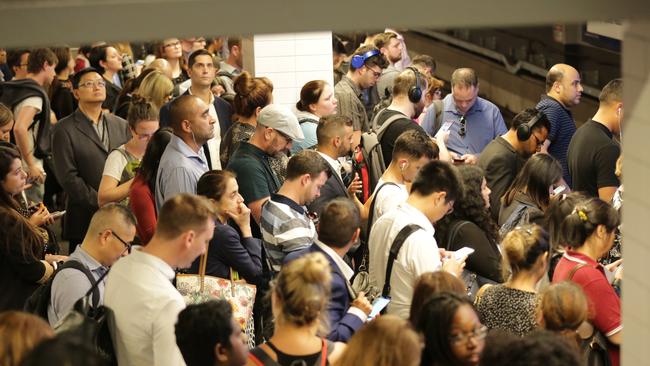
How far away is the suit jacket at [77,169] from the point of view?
25.5 feet

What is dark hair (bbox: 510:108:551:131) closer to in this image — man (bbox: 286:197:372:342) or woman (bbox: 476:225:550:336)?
man (bbox: 286:197:372:342)

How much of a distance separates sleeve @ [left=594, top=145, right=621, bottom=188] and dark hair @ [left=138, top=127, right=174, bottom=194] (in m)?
2.91

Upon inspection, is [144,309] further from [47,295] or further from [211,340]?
[47,295]

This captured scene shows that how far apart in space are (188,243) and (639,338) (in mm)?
1842

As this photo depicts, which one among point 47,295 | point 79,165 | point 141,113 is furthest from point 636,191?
point 79,165

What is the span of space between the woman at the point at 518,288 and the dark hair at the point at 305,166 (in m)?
1.40

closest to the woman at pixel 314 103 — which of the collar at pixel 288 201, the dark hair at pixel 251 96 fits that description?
the dark hair at pixel 251 96

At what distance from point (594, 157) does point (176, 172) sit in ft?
9.51

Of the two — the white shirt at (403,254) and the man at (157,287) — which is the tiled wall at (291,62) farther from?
the man at (157,287)

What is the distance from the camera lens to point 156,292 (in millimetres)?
4508

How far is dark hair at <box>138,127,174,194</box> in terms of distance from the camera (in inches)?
264

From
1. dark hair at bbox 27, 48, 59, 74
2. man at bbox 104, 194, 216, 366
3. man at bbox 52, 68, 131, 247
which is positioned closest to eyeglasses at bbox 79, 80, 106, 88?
man at bbox 52, 68, 131, 247

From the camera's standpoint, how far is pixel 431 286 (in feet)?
15.1

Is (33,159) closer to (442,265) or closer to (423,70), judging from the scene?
(423,70)
